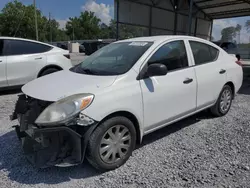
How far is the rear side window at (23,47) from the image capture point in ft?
19.5

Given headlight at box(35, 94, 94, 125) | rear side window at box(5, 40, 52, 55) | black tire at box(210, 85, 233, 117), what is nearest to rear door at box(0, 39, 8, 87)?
rear side window at box(5, 40, 52, 55)

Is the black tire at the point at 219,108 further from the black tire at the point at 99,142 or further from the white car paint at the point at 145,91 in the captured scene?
the black tire at the point at 99,142

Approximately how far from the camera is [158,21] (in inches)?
760

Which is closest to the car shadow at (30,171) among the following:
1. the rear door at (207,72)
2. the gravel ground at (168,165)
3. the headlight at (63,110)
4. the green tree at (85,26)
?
the gravel ground at (168,165)

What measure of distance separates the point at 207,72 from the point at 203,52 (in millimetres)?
402

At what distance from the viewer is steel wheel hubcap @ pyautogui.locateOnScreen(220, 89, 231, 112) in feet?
14.7

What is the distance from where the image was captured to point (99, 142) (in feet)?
8.39

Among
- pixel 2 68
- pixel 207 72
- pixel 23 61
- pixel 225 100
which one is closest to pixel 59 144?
pixel 207 72

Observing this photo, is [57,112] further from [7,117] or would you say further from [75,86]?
Result: [7,117]

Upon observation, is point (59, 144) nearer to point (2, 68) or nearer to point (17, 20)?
point (2, 68)

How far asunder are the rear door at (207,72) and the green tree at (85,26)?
56045 millimetres

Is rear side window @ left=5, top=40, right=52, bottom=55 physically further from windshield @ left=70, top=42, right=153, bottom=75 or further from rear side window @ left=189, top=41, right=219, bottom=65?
rear side window @ left=189, top=41, right=219, bottom=65

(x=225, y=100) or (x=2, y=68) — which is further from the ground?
(x=2, y=68)

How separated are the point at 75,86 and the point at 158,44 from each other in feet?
4.56
